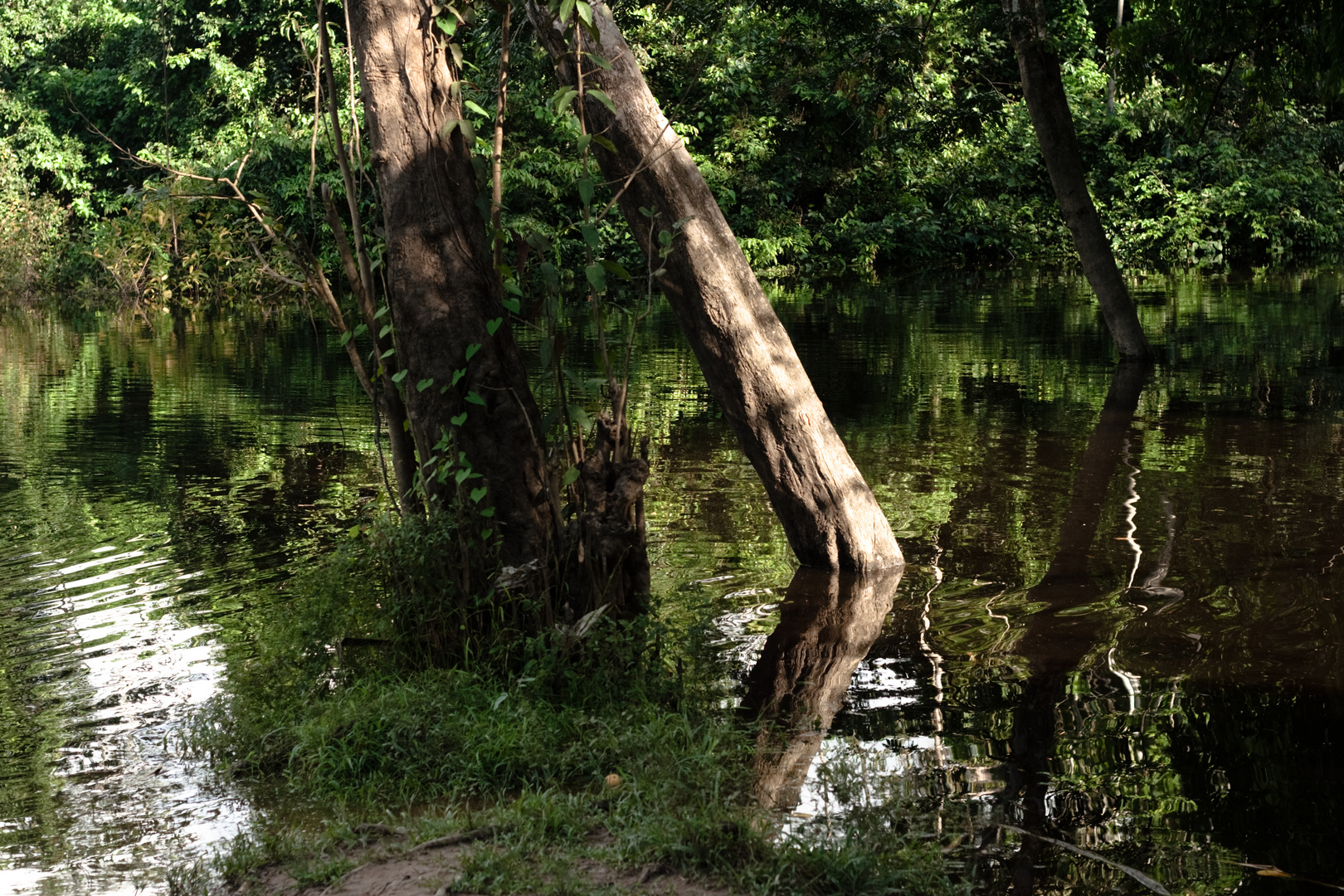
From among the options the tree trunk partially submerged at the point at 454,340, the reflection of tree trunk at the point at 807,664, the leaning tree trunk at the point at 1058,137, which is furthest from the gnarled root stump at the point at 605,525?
the leaning tree trunk at the point at 1058,137

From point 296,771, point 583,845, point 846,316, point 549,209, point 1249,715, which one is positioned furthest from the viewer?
point 549,209

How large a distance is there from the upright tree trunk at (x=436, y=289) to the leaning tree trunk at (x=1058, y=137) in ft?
30.7

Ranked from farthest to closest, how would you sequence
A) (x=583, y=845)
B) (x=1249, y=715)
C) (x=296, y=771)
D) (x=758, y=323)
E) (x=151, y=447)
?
(x=151, y=447), (x=758, y=323), (x=1249, y=715), (x=296, y=771), (x=583, y=845)

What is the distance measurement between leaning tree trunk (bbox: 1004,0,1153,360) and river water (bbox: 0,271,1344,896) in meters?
1.15

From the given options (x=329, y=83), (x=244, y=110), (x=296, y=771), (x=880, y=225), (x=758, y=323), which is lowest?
(x=296, y=771)

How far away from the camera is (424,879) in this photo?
131 inches

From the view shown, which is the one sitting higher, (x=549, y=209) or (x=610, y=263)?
(x=549, y=209)

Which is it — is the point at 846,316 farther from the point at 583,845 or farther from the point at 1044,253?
the point at 583,845

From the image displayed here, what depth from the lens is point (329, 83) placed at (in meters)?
4.89

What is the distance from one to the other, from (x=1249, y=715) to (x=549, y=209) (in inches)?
1060

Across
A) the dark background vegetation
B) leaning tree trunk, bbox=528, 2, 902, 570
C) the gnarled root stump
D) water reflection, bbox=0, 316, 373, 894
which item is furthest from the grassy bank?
the dark background vegetation

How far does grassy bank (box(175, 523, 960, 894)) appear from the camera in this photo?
3406 mm

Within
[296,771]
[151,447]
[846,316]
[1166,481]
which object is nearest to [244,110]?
[846,316]

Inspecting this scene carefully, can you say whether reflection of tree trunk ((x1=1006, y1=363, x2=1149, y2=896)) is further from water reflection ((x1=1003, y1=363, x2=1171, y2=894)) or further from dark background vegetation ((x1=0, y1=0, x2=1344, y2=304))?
dark background vegetation ((x1=0, y1=0, x2=1344, y2=304))
